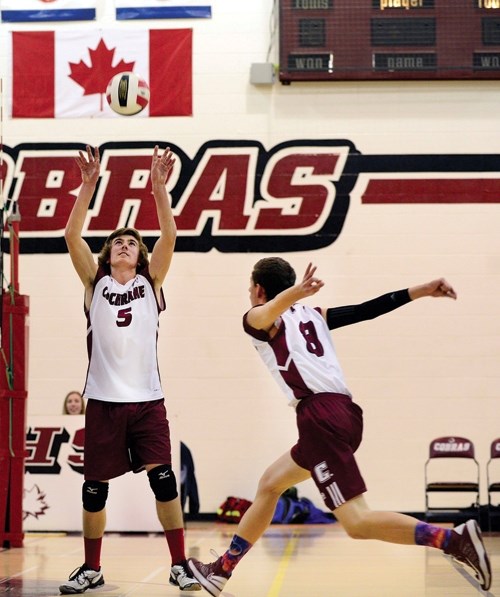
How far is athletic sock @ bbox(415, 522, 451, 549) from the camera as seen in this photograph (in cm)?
447

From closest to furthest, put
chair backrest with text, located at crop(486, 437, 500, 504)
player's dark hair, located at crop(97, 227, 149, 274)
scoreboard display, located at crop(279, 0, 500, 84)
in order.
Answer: player's dark hair, located at crop(97, 227, 149, 274)
chair backrest with text, located at crop(486, 437, 500, 504)
scoreboard display, located at crop(279, 0, 500, 84)

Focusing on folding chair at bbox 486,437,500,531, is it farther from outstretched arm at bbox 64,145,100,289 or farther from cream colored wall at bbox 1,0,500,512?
outstretched arm at bbox 64,145,100,289

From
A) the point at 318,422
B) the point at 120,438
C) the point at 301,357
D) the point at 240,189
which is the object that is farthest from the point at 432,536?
the point at 240,189

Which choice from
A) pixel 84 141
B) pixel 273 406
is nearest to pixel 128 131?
pixel 84 141

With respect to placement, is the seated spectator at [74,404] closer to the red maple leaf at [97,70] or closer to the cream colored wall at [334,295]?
the cream colored wall at [334,295]

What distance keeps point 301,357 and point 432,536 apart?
111cm

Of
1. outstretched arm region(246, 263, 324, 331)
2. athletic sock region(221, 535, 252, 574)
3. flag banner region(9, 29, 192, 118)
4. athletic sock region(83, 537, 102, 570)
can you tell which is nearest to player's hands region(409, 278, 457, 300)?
outstretched arm region(246, 263, 324, 331)

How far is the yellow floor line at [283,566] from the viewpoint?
18.7ft

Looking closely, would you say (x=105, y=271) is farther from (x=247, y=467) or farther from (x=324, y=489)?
(x=247, y=467)

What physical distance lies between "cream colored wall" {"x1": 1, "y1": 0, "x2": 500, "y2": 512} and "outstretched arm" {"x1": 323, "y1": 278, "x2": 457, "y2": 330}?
21.2 ft

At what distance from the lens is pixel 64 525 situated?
9.55m

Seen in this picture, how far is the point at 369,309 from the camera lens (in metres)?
4.94

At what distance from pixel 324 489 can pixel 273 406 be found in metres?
6.87

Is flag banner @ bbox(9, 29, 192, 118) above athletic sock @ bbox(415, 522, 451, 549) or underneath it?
above
